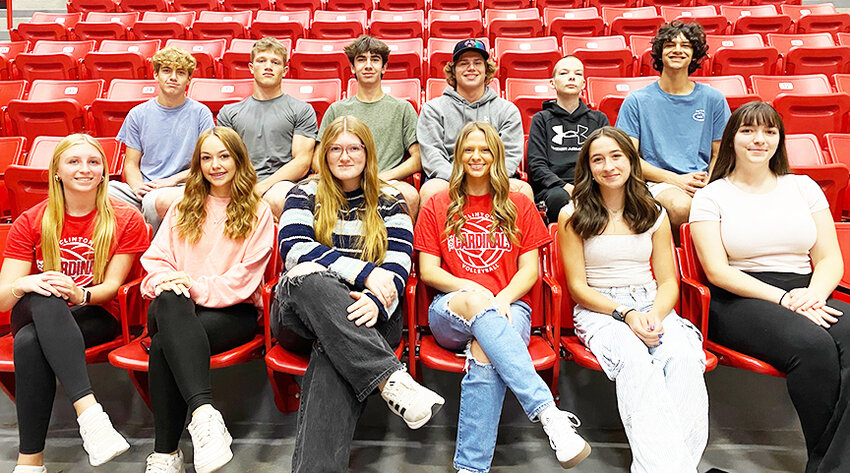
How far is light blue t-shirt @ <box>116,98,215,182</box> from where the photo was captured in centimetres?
272

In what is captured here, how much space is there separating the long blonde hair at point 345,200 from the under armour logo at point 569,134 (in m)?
0.97

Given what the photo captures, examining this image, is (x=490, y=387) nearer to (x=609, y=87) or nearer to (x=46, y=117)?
(x=609, y=87)

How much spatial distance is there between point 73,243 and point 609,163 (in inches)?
69.0

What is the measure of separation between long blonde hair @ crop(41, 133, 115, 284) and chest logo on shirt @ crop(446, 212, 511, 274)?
3.65 ft

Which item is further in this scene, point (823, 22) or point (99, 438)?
point (823, 22)

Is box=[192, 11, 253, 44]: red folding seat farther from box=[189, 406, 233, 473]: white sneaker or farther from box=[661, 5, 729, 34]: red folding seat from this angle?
box=[189, 406, 233, 473]: white sneaker

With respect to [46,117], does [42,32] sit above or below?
above

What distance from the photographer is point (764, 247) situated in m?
1.91

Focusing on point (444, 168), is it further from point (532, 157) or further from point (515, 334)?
point (515, 334)

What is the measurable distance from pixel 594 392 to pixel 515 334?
68 cm

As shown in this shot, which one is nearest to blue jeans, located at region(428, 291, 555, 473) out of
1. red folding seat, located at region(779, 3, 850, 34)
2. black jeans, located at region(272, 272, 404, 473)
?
black jeans, located at region(272, 272, 404, 473)

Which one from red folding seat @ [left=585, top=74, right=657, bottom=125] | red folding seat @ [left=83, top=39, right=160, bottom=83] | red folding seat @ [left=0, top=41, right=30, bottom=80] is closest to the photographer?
red folding seat @ [left=585, top=74, right=657, bottom=125]

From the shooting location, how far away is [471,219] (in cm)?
199

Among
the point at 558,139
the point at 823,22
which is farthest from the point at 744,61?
the point at 558,139
